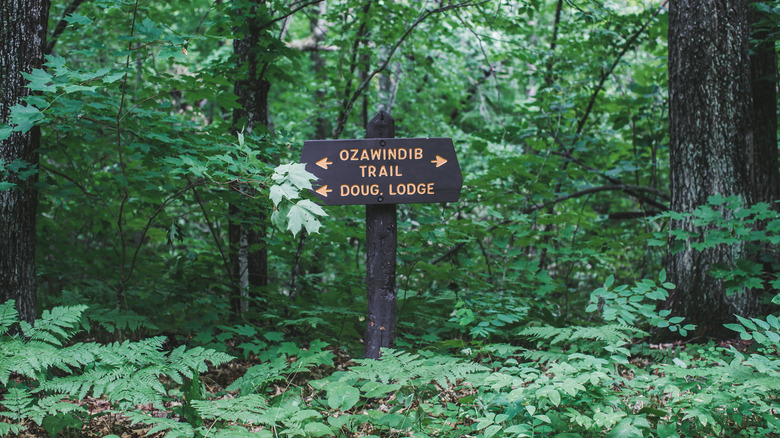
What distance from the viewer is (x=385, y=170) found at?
10.0 feet

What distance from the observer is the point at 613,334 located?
2.76 metres

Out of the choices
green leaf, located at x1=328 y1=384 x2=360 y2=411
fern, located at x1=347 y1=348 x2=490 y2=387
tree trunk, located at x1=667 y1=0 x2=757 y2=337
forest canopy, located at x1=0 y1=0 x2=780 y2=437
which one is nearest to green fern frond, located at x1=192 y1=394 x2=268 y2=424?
forest canopy, located at x1=0 y1=0 x2=780 y2=437

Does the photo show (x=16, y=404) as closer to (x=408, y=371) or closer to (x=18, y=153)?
(x=18, y=153)

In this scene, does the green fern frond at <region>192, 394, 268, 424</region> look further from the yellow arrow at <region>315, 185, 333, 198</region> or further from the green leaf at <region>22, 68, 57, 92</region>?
the green leaf at <region>22, 68, 57, 92</region>

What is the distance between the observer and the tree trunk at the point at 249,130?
4273 mm

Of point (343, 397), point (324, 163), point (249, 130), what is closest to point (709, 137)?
point (324, 163)

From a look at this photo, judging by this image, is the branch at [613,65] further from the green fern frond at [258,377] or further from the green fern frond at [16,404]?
the green fern frond at [16,404]

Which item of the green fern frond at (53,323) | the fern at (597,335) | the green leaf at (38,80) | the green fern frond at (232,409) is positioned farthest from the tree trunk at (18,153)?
the fern at (597,335)

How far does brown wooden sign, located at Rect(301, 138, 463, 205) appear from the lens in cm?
303

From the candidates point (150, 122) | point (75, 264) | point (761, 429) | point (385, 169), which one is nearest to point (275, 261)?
point (75, 264)

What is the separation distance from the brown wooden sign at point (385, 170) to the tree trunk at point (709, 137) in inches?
85.6

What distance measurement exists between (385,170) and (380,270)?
2.16 feet

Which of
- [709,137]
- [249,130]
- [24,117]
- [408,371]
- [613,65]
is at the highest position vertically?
[613,65]

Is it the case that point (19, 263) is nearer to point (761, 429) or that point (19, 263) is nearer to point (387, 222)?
point (387, 222)
